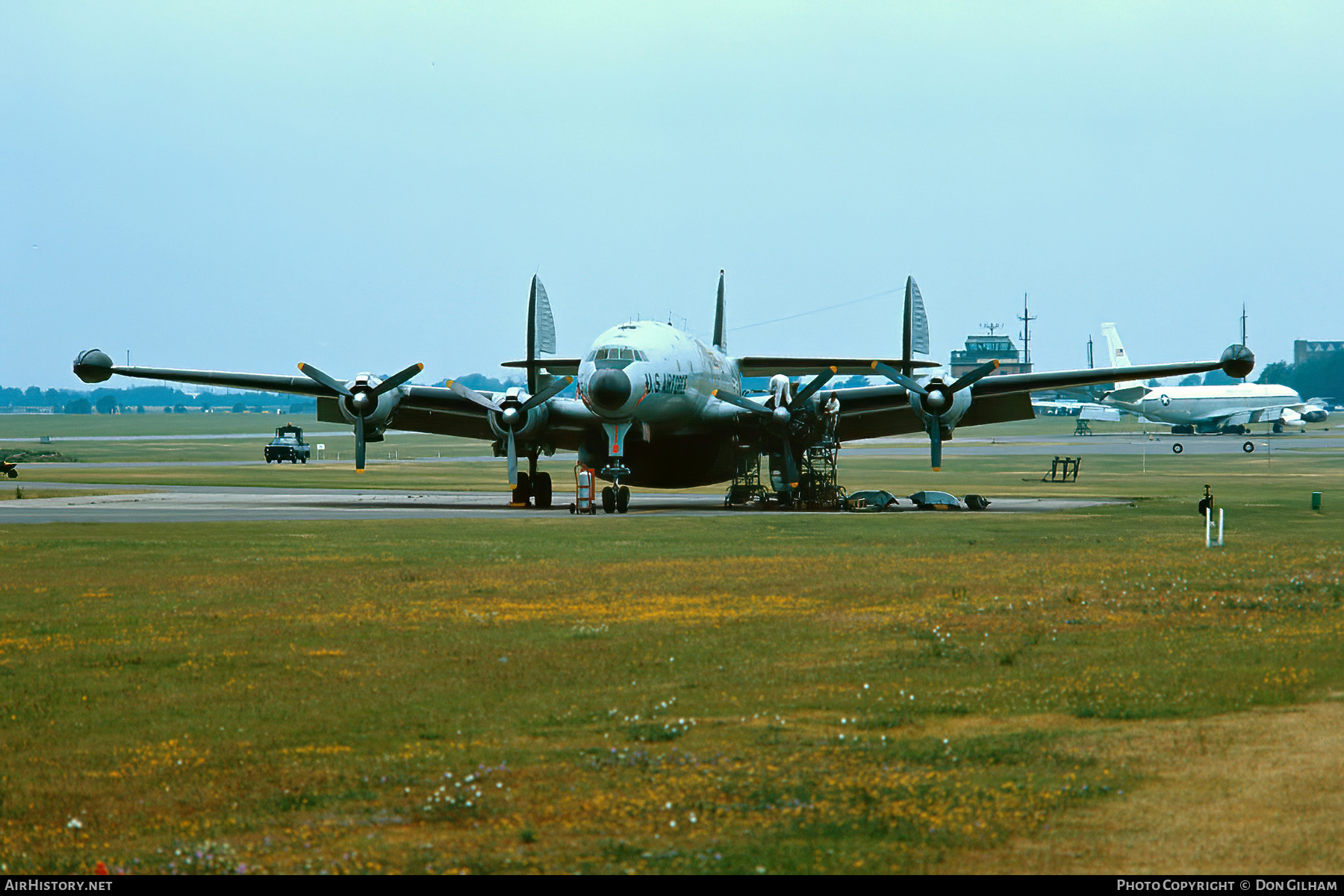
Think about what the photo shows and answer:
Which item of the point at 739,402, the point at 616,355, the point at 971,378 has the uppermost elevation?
the point at 616,355

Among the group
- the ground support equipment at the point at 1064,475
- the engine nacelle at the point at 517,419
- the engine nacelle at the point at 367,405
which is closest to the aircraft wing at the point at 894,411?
the engine nacelle at the point at 517,419

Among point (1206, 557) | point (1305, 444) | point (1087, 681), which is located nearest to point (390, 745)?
point (1087, 681)

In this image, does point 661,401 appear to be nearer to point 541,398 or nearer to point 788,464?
point 541,398

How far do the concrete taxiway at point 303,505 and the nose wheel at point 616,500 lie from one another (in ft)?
1.34

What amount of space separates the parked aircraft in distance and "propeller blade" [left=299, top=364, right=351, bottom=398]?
89.3 metres

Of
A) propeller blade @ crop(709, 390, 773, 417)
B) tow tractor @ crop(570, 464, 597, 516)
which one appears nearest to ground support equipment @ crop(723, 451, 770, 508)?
propeller blade @ crop(709, 390, 773, 417)

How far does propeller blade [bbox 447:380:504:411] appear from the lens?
149 ft

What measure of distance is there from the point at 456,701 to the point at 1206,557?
18.2 meters

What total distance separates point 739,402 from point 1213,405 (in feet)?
290

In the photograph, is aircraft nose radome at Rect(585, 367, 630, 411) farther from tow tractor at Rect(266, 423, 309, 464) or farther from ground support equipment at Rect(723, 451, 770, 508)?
tow tractor at Rect(266, 423, 309, 464)

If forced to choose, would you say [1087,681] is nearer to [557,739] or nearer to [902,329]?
[557,739]

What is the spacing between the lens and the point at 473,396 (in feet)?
152

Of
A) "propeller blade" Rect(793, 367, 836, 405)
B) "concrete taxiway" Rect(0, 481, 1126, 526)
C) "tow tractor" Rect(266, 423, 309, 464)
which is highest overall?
"propeller blade" Rect(793, 367, 836, 405)

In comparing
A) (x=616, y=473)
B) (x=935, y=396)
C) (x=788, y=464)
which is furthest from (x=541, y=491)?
(x=935, y=396)
